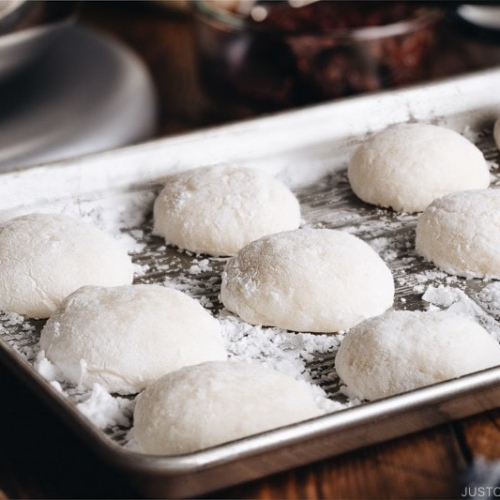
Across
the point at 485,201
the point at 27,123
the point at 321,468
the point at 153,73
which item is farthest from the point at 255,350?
the point at 153,73

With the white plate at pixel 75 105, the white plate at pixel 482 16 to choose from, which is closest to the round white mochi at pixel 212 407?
the white plate at pixel 75 105

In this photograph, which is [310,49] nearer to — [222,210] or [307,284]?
Result: [222,210]

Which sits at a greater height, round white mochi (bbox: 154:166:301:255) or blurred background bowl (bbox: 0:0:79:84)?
blurred background bowl (bbox: 0:0:79:84)

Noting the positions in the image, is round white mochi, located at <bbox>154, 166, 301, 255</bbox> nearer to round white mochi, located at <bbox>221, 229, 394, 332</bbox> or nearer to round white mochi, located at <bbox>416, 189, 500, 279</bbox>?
round white mochi, located at <bbox>221, 229, 394, 332</bbox>

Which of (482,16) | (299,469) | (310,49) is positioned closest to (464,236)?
(299,469)

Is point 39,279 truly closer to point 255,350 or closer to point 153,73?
point 255,350

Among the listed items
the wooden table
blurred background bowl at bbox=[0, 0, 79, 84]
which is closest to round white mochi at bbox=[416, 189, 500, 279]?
the wooden table

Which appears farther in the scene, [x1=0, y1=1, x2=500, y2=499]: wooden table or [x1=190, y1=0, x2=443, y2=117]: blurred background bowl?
[x1=190, y1=0, x2=443, y2=117]: blurred background bowl
